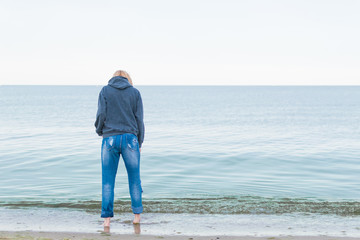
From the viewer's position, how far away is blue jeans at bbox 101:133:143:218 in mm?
6066

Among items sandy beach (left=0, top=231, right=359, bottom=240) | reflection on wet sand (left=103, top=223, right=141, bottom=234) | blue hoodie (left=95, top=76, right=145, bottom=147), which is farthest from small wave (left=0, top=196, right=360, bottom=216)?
blue hoodie (left=95, top=76, right=145, bottom=147)

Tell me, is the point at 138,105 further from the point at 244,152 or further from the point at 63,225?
the point at 244,152

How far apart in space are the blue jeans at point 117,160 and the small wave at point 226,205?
1.52 meters

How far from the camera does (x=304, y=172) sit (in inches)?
532

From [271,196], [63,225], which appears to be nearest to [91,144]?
[271,196]

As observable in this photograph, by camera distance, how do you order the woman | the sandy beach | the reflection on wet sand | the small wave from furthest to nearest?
the small wave < the reflection on wet sand < the woman < the sandy beach

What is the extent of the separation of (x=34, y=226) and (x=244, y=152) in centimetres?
1267

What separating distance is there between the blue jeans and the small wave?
152 centimetres

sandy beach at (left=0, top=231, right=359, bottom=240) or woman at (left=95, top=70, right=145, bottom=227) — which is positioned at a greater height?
woman at (left=95, top=70, right=145, bottom=227)

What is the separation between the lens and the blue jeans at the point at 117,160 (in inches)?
239

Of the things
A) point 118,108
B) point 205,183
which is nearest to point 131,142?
point 118,108

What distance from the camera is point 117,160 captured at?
20.6ft

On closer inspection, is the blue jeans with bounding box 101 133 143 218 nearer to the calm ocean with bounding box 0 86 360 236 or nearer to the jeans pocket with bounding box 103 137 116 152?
the jeans pocket with bounding box 103 137 116 152
